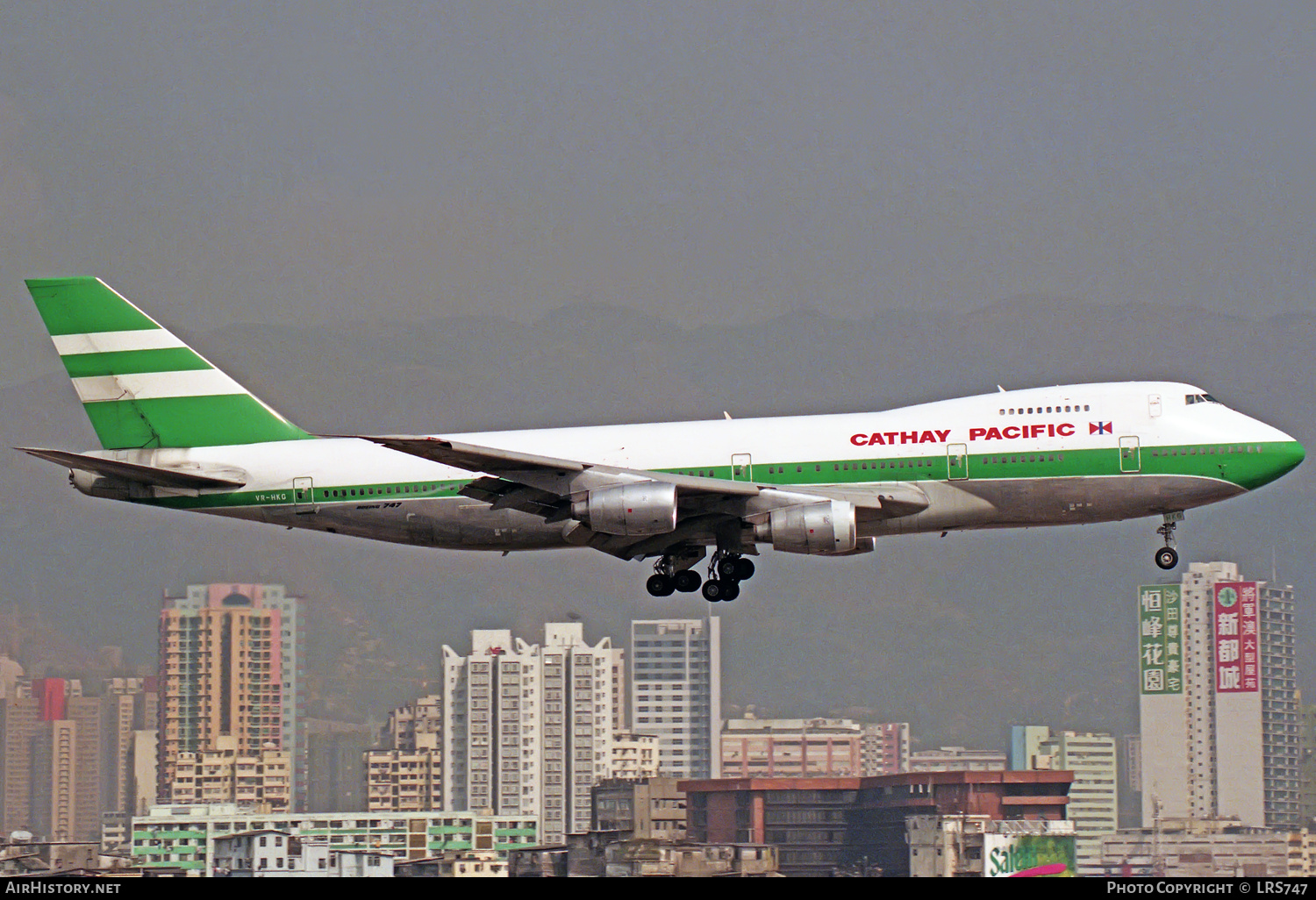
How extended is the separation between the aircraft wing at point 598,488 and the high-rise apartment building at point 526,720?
74.6 metres

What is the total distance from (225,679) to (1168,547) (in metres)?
82.5

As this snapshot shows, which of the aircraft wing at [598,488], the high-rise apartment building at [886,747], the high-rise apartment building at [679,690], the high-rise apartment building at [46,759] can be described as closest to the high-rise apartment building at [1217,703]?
the high-rise apartment building at [886,747]

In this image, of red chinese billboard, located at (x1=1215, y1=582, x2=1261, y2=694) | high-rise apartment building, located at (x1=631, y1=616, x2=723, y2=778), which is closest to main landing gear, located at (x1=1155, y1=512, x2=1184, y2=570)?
high-rise apartment building, located at (x1=631, y1=616, x2=723, y2=778)

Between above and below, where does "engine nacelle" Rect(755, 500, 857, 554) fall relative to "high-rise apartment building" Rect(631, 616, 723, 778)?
above

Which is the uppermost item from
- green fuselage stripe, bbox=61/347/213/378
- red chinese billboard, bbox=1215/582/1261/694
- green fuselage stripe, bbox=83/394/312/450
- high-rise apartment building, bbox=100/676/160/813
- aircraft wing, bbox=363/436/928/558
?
green fuselage stripe, bbox=61/347/213/378

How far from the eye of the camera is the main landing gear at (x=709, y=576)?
4188cm

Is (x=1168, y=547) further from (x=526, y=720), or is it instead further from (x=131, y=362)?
(x=526, y=720)

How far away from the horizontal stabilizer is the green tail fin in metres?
1.40

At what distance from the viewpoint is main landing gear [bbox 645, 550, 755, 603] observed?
4188cm

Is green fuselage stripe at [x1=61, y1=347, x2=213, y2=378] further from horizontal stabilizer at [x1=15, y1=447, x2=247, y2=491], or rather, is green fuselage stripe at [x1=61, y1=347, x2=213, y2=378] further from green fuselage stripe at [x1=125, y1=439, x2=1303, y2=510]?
green fuselage stripe at [x1=125, y1=439, x2=1303, y2=510]

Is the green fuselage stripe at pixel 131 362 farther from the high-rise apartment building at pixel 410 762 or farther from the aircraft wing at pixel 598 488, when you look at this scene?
the high-rise apartment building at pixel 410 762

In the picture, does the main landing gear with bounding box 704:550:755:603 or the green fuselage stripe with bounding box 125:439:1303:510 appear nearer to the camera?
the green fuselage stripe with bounding box 125:439:1303:510

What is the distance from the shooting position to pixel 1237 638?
152 m
